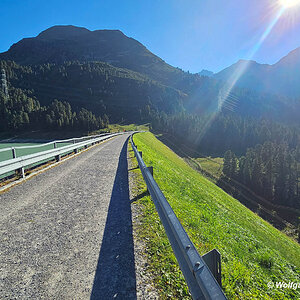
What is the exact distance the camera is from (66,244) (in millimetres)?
3773

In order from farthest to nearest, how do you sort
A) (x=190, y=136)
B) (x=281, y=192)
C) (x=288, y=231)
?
1. (x=190, y=136)
2. (x=281, y=192)
3. (x=288, y=231)

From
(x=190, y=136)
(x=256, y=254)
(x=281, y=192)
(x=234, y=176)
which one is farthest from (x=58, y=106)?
(x=256, y=254)

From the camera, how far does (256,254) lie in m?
5.23

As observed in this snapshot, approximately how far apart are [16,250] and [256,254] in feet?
20.1

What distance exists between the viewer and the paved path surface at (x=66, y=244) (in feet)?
8.82

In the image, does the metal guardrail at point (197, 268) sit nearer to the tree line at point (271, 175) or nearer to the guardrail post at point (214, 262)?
the guardrail post at point (214, 262)

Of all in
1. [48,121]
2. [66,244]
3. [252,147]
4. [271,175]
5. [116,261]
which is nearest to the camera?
[116,261]

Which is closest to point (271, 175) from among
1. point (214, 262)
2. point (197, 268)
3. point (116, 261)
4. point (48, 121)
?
point (116, 261)

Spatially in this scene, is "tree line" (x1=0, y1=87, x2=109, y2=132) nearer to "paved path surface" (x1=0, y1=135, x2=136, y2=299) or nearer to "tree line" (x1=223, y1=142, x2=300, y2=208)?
"tree line" (x1=223, y1=142, x2=300, y2=208)

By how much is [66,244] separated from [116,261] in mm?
1287

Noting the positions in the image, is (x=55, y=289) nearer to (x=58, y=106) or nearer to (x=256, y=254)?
(x=256, y=254)

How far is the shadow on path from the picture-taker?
259 centimetres

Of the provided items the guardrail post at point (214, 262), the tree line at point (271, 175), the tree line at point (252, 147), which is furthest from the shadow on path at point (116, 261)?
the tree line at point (252, 147)

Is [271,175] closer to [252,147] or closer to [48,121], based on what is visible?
[252,147]
